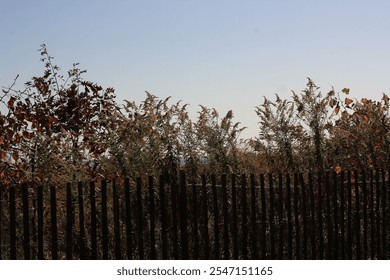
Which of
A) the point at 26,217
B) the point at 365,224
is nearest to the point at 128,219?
the point at 26,217

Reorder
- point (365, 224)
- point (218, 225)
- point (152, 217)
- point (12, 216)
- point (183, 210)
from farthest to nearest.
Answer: point (365, 224)
point (218, 225)
point (183, 210)
point (152, 217)
point (12, 216)

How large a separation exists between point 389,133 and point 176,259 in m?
5.46

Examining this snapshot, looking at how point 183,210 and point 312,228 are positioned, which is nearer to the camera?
point 183,210

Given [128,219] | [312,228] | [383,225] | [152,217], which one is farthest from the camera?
[383,225]

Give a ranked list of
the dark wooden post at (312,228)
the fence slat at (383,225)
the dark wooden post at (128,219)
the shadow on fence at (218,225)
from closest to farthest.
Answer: the dark wooden post at (128,219)
the shadow on fence at (218,225)
the dark wooden post at (312,228)
the fence slat at (383,225)

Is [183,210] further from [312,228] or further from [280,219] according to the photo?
[312,228]

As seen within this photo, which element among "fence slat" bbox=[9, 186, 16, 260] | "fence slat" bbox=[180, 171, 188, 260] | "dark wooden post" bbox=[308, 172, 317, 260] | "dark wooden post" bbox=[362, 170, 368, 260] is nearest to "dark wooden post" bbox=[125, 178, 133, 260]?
"fence slat" bbox=[180, 171, 188, 260]

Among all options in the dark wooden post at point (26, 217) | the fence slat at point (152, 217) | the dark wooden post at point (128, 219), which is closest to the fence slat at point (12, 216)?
the dark wooden post at point (26, 217)

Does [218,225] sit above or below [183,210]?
below

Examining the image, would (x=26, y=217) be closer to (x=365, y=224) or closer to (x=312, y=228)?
(x=312, y=228)

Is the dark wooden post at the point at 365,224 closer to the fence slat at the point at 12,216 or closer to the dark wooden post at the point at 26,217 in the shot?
the dark wooden post at the point at 26,217

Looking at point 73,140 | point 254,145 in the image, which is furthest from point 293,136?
point 73,140

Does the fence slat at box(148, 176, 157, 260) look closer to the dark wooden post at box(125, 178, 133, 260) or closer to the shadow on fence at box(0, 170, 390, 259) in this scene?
the shadow on fence at box(0, 170, 390, 259)

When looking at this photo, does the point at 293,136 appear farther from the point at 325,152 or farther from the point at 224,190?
the point at 224,190
